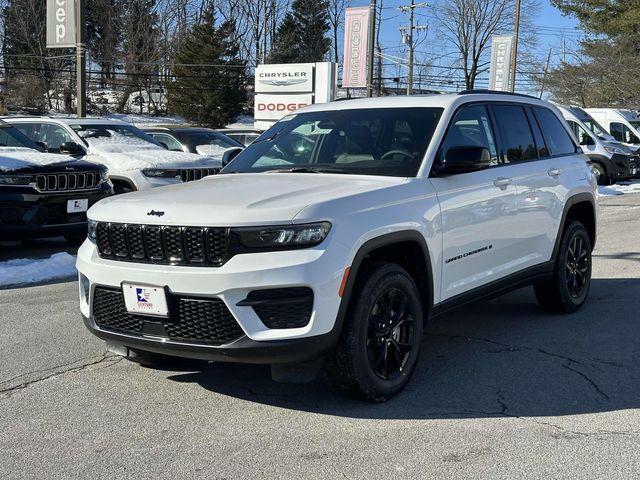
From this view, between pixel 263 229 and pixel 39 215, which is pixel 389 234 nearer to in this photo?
pixel 263 229

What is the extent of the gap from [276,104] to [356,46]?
3.31m

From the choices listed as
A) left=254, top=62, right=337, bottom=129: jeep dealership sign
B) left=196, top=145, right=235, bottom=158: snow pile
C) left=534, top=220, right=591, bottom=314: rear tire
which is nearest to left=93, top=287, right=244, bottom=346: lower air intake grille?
left=534, top=220, right=591, bottom=314: rear tire

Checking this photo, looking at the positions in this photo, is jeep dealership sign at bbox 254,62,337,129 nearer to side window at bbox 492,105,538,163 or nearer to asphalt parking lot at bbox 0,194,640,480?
side window at bbox 492,105,538,163

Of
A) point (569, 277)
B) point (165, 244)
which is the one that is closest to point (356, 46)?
point (569, 277)

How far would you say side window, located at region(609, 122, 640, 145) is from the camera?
23.8 m

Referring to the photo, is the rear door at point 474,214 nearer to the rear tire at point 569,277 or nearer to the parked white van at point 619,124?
the rear tire at point 569,277

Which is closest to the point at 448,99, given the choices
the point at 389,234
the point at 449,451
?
the point at 389,234

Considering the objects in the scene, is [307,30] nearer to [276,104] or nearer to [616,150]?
[276,104]

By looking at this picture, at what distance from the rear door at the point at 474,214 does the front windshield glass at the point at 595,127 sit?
1799 centimetres

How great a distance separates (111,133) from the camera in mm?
12977

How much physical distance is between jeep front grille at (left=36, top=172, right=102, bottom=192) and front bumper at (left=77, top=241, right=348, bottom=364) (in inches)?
223

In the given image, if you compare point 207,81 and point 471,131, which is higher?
point 207,81

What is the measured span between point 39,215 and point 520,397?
641 cm

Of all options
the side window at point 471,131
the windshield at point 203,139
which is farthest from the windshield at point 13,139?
the side window at point 471,131
